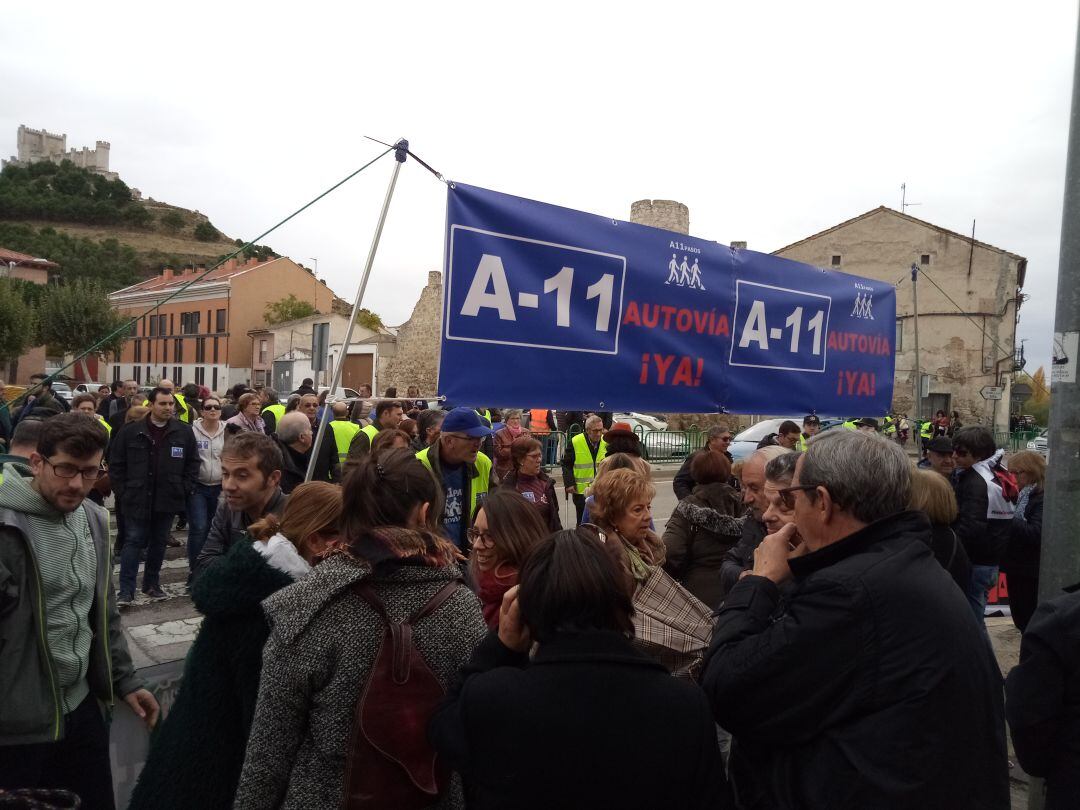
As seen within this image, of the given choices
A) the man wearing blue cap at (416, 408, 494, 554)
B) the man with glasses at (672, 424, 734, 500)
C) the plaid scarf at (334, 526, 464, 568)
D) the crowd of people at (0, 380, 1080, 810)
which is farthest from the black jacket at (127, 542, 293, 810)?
the man with glasses at (672, 424, 734, 500)

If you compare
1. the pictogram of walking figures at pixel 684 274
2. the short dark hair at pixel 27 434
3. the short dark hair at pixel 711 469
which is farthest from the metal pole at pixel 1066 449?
the short dark hair at pixel 27 434

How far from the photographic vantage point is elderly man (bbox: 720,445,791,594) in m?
3.22

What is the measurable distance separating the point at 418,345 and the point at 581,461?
1178 inches

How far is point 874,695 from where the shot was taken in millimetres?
1577

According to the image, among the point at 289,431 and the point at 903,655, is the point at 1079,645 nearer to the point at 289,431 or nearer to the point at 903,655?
the point at 903,655

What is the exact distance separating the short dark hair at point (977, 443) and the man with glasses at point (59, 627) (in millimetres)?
4864

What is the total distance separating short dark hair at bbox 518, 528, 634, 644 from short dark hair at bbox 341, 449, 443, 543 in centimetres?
41

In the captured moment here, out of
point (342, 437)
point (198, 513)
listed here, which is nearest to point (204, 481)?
point (198, 513)

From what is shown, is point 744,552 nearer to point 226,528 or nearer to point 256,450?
point 256,450

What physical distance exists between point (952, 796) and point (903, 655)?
301mm

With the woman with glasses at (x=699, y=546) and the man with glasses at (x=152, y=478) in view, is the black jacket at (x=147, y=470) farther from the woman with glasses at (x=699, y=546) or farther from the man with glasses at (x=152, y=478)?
the woman with glasses at (x=699, y=546)

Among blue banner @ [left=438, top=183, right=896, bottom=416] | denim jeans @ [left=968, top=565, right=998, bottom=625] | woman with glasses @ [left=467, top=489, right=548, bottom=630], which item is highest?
blue banner @ [left=438, top=183, right=896, bottom=416]

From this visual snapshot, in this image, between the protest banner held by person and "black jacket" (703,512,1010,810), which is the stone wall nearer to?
the protest banner held by person

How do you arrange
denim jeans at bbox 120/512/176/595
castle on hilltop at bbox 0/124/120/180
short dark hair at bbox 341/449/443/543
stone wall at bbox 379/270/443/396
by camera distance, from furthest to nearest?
1. castle on hilltop at bbox 0/124/120/180
2. stone wall at bbox 379/270/443/396
3. denim jeans at bbox 120/512/176/595
4. short dark hair at bbox 341/449/443/543
